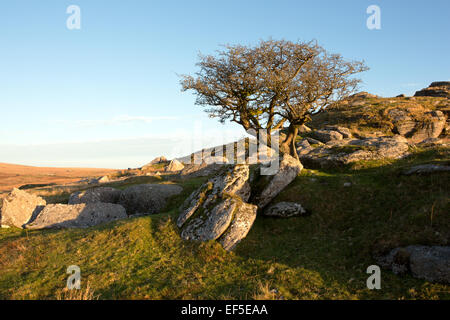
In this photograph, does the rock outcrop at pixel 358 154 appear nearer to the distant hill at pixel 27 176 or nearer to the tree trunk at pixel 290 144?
the tree trunk at pixel 290 144

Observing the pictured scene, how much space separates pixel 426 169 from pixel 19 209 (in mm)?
31925

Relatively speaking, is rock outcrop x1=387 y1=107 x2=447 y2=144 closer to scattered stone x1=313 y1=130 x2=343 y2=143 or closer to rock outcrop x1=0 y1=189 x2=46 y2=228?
scattered stone x1=313 y1=130 x2=343 y2=143

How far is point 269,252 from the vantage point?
14.5m

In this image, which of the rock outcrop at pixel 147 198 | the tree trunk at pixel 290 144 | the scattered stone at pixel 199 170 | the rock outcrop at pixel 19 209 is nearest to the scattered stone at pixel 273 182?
the tree trunk at pixel 290 144

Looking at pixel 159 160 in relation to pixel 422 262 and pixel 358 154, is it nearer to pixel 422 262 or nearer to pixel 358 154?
pixel 358 154

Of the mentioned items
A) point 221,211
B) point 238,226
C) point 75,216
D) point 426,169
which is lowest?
point 75,216

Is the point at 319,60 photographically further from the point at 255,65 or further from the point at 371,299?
the point at 371,299

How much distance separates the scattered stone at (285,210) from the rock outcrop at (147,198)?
10943 millimetres

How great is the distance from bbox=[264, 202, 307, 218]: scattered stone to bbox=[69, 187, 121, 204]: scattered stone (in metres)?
17.4

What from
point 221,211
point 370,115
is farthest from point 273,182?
point 370,115

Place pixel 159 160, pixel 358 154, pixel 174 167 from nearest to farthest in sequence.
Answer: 1. pixel 358 154
2. pixel 174 167
3. pixel 159 160

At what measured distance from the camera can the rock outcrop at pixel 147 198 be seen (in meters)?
25.2

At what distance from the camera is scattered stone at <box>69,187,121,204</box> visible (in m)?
26.8

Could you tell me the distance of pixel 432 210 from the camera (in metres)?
13.1
